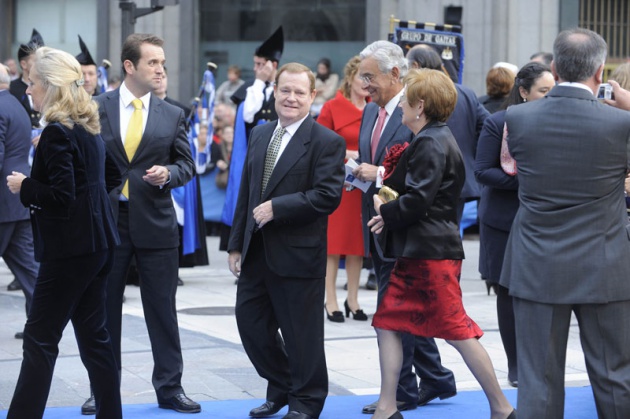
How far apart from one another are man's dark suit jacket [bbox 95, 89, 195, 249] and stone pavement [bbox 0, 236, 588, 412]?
3.44 feet

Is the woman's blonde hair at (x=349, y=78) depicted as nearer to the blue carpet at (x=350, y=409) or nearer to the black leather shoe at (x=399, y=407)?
the blue carpet at (x=350, y=409)

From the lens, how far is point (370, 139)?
7273 millimetres

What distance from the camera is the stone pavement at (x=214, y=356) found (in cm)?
740

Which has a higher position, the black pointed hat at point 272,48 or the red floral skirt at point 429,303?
the black pointed hat at point 272,48

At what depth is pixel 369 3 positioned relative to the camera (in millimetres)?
22141

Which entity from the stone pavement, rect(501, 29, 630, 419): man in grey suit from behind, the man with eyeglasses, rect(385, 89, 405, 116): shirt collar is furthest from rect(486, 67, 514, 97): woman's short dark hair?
rect(501, 29, 630, 419): man in grey suit from behind

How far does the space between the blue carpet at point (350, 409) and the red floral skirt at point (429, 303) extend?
74cm

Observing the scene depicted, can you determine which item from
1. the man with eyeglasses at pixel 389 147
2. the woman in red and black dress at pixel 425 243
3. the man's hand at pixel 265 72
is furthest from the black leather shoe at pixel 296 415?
the man's hand at pixel 265 72

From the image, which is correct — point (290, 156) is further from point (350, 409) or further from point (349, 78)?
point (349, 78)

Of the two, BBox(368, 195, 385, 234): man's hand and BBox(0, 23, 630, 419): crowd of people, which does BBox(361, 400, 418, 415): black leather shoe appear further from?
BBox(368, 195, 385, 234): man's hand

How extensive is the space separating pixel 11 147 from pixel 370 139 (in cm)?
336

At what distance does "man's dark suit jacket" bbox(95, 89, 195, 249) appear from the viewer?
6738 millimetres

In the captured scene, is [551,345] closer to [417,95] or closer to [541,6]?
[417,95]

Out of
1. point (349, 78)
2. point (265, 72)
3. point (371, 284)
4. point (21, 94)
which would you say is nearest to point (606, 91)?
point (349, 78)
